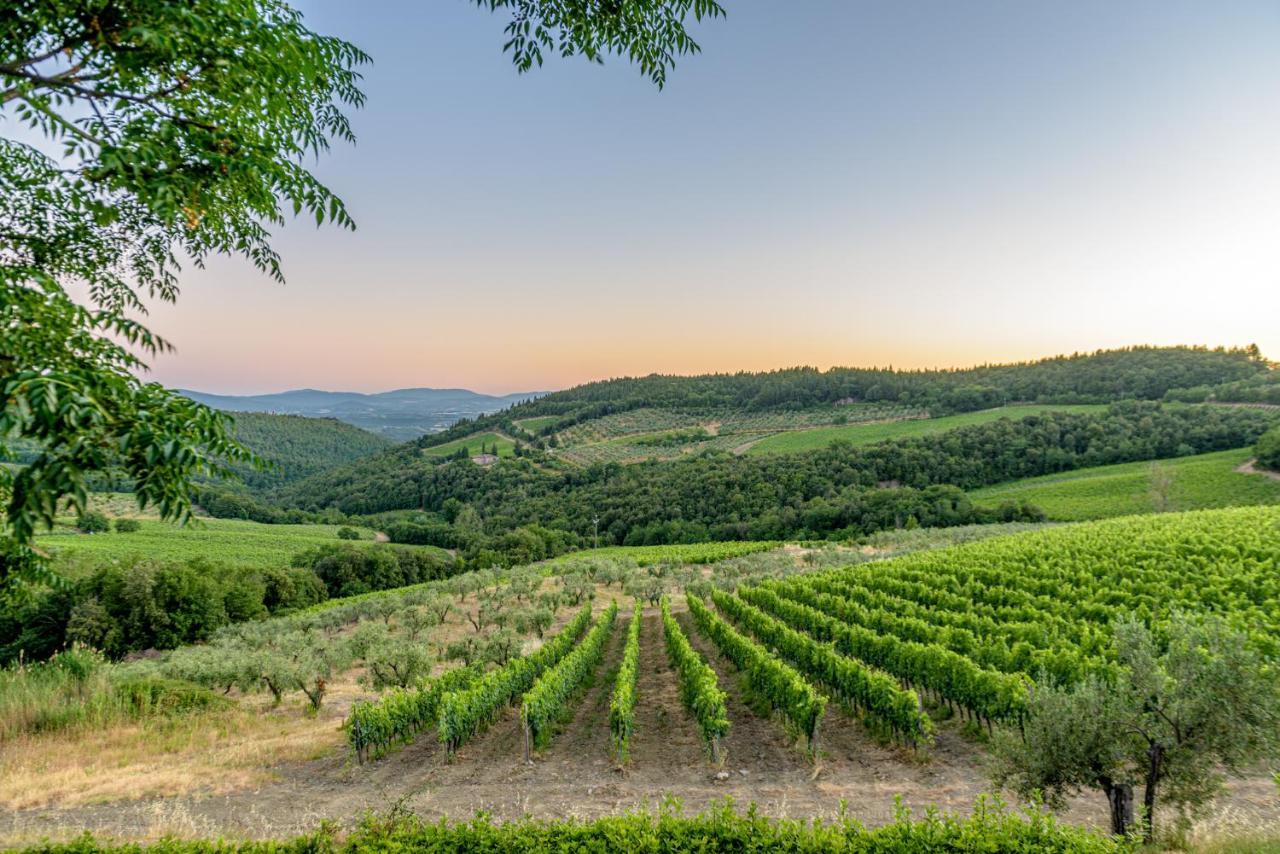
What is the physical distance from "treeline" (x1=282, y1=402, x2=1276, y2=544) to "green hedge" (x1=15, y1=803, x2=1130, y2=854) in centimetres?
7433

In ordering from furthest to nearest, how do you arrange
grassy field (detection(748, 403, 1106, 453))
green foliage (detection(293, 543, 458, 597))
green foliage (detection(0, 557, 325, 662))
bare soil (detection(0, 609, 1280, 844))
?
grassy field (detection(748, 403, 1106, 453)) → green foliage (detection(293, 543, 458, 597)) → green foliage (detection(0, 557, 325, 662)) → bare soil (detection(0, 609, 1280, 844))

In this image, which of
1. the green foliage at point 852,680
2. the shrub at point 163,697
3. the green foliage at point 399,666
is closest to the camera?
the green foliage at point 852,680

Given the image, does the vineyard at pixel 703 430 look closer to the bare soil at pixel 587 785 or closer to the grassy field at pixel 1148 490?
the grassy field at pixel 1148 490

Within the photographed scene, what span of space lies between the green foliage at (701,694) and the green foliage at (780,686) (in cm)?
162

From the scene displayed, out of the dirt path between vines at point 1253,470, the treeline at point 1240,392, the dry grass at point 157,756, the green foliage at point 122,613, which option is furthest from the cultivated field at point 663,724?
the treeline at point 1240,392

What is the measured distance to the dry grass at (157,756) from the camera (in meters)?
11.4

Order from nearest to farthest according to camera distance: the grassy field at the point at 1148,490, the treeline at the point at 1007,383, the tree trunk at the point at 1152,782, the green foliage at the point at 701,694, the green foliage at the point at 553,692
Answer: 1. the tree trunk at the point at 1152,782
2. the green foliage at the point at 701,694
3. the green foliage at the point at 553,692
4. the grassy field at the point at 1148,490
5. the treeline at the point at 1007,383

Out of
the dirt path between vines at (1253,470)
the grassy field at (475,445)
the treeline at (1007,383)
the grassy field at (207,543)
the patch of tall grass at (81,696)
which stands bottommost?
the grassy field at (207,543)

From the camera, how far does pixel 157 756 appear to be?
13.6 metres

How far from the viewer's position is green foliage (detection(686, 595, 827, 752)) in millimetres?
13859

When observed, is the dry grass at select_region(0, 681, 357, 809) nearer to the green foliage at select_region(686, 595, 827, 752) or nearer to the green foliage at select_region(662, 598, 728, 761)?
the green foliage at select_region(662, 598, 728, 761)

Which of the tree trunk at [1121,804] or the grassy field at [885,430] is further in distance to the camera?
the grassy field at [885,430]

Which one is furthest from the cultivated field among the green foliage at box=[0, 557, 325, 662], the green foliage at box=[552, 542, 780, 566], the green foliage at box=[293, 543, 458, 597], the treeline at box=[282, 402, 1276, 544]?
the treeline at box=[282, 402, 1276, 544]

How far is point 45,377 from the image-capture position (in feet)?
9.71
